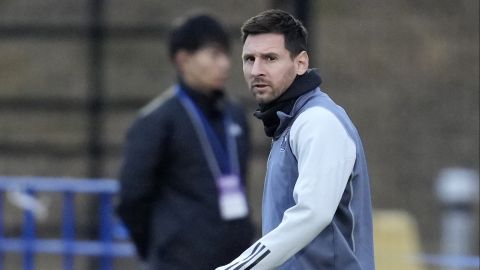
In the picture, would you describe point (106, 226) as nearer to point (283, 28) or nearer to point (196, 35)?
point (196, 35)

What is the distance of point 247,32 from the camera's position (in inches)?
162

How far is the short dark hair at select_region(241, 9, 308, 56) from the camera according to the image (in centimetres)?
405

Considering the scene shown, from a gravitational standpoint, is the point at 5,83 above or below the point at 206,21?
below

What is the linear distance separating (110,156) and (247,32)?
615 cm

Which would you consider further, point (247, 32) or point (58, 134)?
point (58, 134)

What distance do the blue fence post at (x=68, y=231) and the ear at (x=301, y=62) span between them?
463 cm

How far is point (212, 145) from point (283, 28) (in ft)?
6.67

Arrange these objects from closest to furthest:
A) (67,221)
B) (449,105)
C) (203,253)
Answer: (203,253) < (67,221) < (449,105)

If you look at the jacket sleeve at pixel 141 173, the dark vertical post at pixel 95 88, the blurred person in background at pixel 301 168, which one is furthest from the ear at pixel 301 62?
the dark vertical post at pixel 95 88

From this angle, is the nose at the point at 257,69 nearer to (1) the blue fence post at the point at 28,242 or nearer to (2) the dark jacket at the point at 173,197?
(2) the dark jacket at the point at 173,197

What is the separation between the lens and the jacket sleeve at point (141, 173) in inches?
233

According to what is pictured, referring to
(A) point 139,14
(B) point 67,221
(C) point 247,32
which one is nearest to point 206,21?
(C) point 247,32

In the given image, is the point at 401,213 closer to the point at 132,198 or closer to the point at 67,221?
the point at 67,221

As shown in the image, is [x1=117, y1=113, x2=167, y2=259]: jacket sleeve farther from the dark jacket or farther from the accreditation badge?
the accreditation badge
